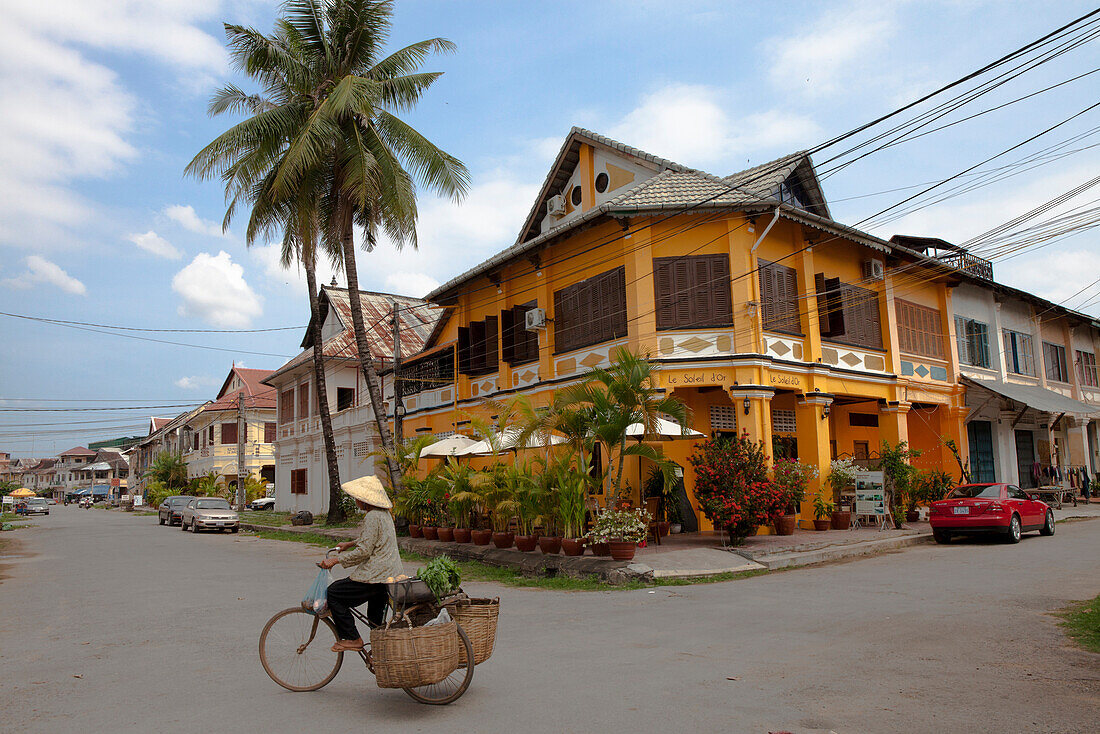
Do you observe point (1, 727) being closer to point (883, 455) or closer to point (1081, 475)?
point (883, 455)

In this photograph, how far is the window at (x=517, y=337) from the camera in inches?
817

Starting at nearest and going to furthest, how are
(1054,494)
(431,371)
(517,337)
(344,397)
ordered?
(517,337) < (1054,494) < (431,371) < (344,397)

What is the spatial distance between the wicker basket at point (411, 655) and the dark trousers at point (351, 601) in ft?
1.71

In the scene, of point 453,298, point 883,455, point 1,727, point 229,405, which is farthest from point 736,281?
point 229,405

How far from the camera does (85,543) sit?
2375 cm

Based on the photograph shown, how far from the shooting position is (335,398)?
34.4 meters

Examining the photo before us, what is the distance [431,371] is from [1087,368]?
27729 millimetres

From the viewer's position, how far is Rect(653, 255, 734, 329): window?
16.9 metres

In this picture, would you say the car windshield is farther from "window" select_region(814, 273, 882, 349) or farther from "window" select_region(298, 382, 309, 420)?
"window" select_region(298, 382, 309, 420)

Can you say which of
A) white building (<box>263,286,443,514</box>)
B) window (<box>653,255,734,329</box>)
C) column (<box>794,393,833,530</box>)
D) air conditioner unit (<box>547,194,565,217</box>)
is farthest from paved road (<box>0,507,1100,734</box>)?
white building (<box>263,286,443,514</box>)

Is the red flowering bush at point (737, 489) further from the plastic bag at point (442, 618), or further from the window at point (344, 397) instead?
the window at point (344, 397)

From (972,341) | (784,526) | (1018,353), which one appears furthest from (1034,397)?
(784,526)

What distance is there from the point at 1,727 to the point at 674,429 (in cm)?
1115

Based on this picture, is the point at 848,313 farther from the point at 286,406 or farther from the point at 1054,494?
the point at 286,406
